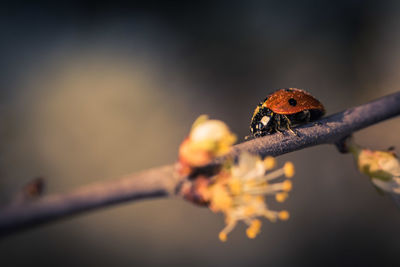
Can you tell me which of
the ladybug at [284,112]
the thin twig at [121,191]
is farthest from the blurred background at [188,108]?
the thin twig at [121,191]

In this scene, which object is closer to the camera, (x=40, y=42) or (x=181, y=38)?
(x=40, y=42)

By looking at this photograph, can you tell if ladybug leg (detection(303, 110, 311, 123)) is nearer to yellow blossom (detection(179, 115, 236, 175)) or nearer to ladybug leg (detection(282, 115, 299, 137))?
ladybug leg (detection(282, 115, 299, 137))

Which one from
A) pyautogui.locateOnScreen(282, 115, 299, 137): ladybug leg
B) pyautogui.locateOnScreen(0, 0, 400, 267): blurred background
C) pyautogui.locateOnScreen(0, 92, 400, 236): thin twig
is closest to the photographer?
pyautogui.locateOnScreen(0, 92, 400, 236): thin twig

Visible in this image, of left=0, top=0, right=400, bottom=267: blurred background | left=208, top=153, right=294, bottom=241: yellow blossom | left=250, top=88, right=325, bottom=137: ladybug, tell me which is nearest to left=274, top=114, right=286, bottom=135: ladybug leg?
left=250, top=88, right=325, bottom=137: ladybug

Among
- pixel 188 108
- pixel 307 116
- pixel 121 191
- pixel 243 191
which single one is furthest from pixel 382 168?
pixel 188 108

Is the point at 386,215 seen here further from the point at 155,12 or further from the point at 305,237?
the point at 155,12

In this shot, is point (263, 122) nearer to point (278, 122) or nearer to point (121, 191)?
point (278, 122)

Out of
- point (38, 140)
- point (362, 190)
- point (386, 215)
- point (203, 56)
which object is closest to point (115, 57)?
point (203, 56)
